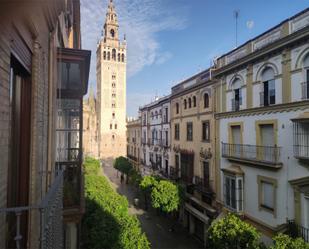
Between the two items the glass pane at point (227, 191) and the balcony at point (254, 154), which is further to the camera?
the glass pane at point (227, 191)

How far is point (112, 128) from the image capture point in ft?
222

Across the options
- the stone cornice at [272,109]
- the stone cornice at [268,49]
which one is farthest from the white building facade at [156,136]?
the stone cornice at [272,109]

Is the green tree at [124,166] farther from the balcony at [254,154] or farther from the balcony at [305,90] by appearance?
the balcony at [305,90]

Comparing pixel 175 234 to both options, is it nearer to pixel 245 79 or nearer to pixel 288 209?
pixel 288 209

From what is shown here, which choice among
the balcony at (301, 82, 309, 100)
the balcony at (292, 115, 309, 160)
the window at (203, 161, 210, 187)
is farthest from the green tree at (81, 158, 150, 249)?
the balcony at (301, 82, 309, 100)

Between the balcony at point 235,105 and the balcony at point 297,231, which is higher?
the balcony at point 235,105

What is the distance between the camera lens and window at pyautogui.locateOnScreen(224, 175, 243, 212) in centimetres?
1539

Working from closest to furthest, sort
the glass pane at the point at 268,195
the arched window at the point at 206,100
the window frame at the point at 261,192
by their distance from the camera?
1. the window frame at the point at 261,192
2. the glass pane at the point at 268,195
3. the arched window at the point at 206,100

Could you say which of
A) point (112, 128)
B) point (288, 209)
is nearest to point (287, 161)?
point (288, 209)

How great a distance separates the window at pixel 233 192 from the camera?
50.5ft

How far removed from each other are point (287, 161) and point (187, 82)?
1271cm

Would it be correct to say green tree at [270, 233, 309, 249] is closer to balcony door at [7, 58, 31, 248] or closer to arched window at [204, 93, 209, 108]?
balcony door at [7, 58, 31, 248]

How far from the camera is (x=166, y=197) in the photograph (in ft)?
66.7

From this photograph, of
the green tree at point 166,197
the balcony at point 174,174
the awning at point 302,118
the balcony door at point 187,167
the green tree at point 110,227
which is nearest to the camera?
the awning at point 302,118
